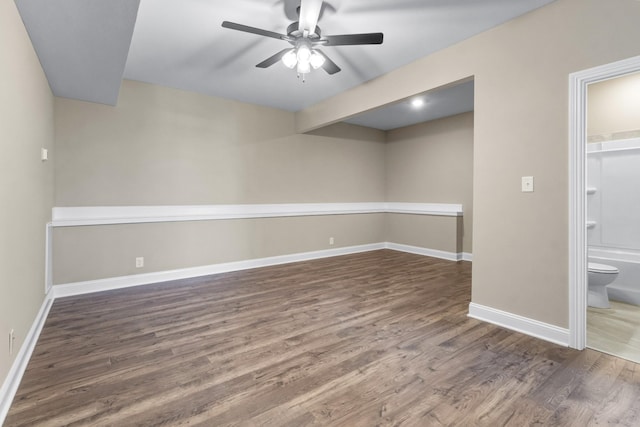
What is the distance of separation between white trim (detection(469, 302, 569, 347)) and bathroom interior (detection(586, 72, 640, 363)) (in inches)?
37.3

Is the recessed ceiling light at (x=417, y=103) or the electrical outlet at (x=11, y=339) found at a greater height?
the recessed ceiling light at (x=417, y=103)

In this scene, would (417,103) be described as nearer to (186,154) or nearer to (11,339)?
(186,154)

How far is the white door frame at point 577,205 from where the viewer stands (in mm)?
2074

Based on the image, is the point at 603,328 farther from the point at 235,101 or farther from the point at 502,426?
the point at 235,101

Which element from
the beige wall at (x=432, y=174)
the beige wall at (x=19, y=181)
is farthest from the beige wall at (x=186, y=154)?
the beige wall at (x=432, y=174)

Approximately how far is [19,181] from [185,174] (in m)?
2.20

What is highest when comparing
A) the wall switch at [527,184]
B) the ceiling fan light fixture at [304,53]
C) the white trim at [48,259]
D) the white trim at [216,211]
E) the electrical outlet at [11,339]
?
the ceiling fan light fixture at [304,53]

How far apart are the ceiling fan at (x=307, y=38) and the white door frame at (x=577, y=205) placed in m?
1.42

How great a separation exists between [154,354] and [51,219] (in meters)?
2.16

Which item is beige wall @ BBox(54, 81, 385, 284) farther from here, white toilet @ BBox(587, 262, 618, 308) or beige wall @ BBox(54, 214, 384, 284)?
white toilet @ BBox(587, 262, 618, 308)

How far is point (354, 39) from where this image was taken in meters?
2.25

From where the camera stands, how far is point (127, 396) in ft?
5.44

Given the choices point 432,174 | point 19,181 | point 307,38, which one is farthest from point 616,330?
point 19,181

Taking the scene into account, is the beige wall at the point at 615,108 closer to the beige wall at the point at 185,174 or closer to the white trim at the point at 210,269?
the white trim at the point at 210,269
